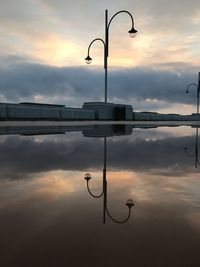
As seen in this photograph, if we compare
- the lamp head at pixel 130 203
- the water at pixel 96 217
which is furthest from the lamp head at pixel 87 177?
the lamp head at pixel 130 203

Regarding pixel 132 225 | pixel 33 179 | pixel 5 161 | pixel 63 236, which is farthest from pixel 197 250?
pixel 5 161

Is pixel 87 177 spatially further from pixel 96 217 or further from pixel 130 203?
pixel 96 217

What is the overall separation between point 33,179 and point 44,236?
A: 2919mm

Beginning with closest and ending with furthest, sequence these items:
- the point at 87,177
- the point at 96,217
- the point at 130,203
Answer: the point at 96,217
the point at 130,203
the point at 87,177

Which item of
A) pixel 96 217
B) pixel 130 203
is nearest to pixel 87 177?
pixel 130 203

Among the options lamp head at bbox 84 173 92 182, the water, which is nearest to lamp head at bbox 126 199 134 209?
the water

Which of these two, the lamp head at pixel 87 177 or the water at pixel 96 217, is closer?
the water at pixel 96 217

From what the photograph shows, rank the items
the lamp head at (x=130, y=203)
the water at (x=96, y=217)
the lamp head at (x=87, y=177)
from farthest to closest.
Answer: the lamp head at (x=87, y=177), the lamp head at (x=130, y=203), the water at (x=96, y=217)

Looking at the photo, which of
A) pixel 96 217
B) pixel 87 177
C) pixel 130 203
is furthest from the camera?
pixel 87 177

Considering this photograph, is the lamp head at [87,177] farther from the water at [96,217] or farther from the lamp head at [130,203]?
the lamp head at [130,203]

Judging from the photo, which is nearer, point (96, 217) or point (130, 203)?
point (96, 217)

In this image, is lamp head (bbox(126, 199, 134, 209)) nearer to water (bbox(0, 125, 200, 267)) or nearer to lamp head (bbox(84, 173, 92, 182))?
water (bbox(0, 125, 200, 267))

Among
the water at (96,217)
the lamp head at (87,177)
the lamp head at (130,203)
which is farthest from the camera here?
the lamp head at (87,177)

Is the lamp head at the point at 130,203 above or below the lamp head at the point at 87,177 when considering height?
above
